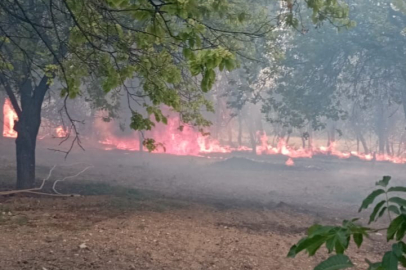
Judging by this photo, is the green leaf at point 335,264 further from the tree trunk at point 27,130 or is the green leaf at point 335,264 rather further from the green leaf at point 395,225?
the tree trunk at point 27,130

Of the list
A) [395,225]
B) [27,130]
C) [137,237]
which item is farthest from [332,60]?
[395,225]

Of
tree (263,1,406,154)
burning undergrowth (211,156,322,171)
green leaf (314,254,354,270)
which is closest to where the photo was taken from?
green leaf (314,254,354,270)

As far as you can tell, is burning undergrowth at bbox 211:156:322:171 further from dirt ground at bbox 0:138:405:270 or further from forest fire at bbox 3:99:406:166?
dirt ground at bbox 0:138:405:270

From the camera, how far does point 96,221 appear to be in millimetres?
8578

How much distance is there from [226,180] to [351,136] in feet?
102

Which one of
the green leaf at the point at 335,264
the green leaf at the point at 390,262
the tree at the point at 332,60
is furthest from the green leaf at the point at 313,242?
the tree at the point at 332,60

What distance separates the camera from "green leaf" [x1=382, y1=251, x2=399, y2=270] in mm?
1692

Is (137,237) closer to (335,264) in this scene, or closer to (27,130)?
(335,264)

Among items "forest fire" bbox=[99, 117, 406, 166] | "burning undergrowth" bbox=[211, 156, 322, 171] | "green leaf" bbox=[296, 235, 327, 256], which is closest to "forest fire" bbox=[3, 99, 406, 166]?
"forest fire" bbox=[99, 117, 406, 166]

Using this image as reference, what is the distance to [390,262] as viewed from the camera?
5.61ft

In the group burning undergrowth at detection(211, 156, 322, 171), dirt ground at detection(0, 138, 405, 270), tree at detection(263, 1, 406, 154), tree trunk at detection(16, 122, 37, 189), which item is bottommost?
dirt ground at detection(0, 138, 405, 270)

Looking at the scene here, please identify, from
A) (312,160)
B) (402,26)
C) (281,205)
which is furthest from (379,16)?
(312,160)

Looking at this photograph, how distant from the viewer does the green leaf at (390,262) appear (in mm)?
1692

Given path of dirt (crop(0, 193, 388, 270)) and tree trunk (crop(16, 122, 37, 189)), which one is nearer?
path of dirt (crop(0, 193, 388, 270))
